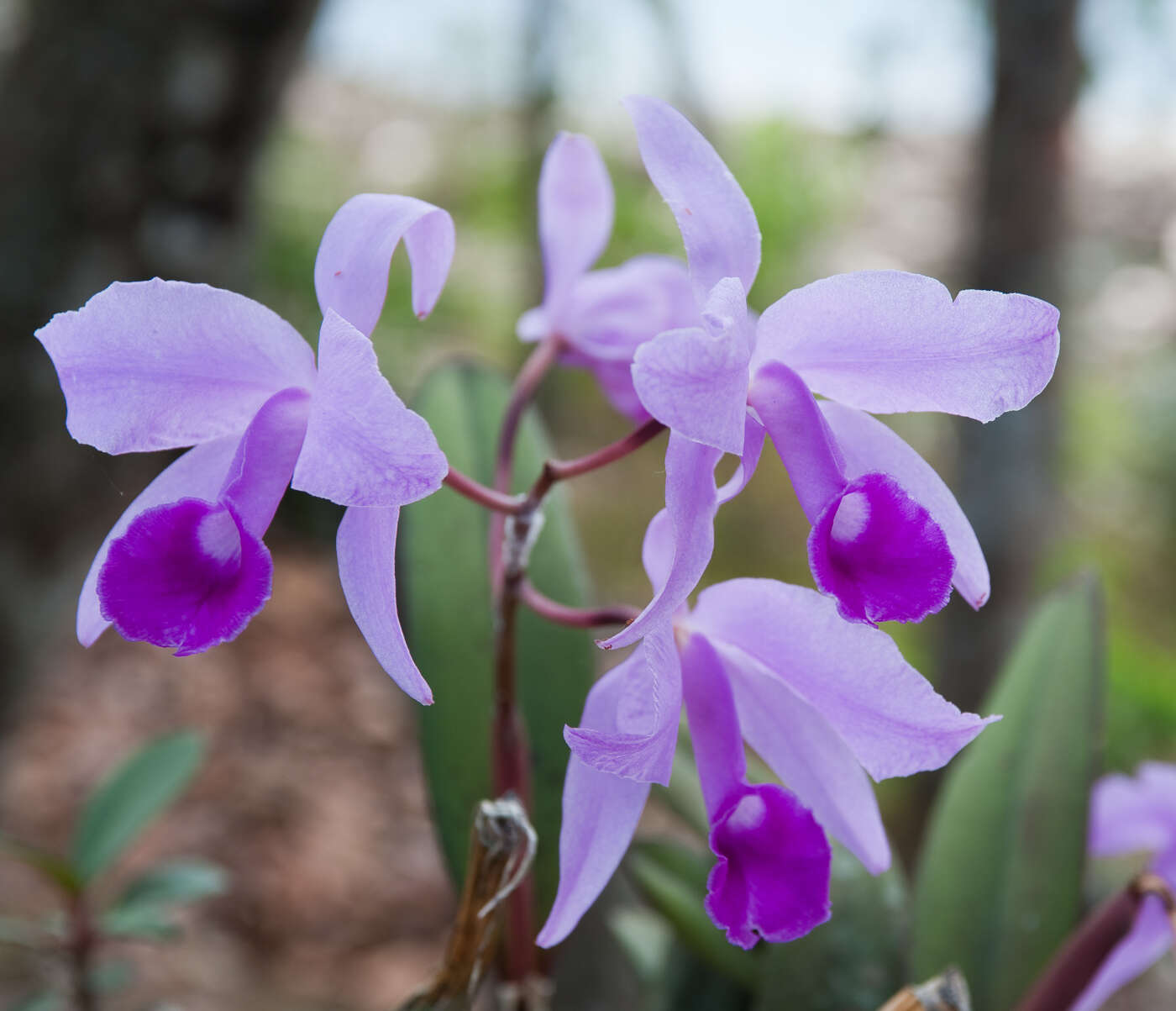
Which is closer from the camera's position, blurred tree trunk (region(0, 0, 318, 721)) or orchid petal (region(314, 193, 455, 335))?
orchid petal (region(314, 193, 455, 335))

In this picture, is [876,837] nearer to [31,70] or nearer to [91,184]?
[91,184]

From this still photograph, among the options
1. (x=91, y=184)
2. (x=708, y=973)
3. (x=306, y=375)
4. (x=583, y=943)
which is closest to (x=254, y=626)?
(x=91, y=184)

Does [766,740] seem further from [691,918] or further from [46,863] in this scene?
[46,863]

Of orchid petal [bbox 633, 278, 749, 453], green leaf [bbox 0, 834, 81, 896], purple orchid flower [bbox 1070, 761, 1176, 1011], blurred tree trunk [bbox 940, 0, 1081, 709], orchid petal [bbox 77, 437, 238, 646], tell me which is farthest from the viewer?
blurred tree trunk [bbox 940, 0, 1081, 709]

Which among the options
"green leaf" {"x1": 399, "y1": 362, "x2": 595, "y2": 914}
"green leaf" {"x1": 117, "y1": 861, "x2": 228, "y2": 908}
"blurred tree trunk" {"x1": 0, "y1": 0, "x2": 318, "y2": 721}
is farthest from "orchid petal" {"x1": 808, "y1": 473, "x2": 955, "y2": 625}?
"blurred tree trunk" {"x1": 0, "y1": 0, "x2": 318, "y2": 721}

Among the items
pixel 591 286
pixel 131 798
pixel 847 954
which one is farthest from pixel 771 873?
pixel 131 798

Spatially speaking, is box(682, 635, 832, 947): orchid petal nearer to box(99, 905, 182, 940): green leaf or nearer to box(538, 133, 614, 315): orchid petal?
box(538, 133, 614, 315): orchid petal
